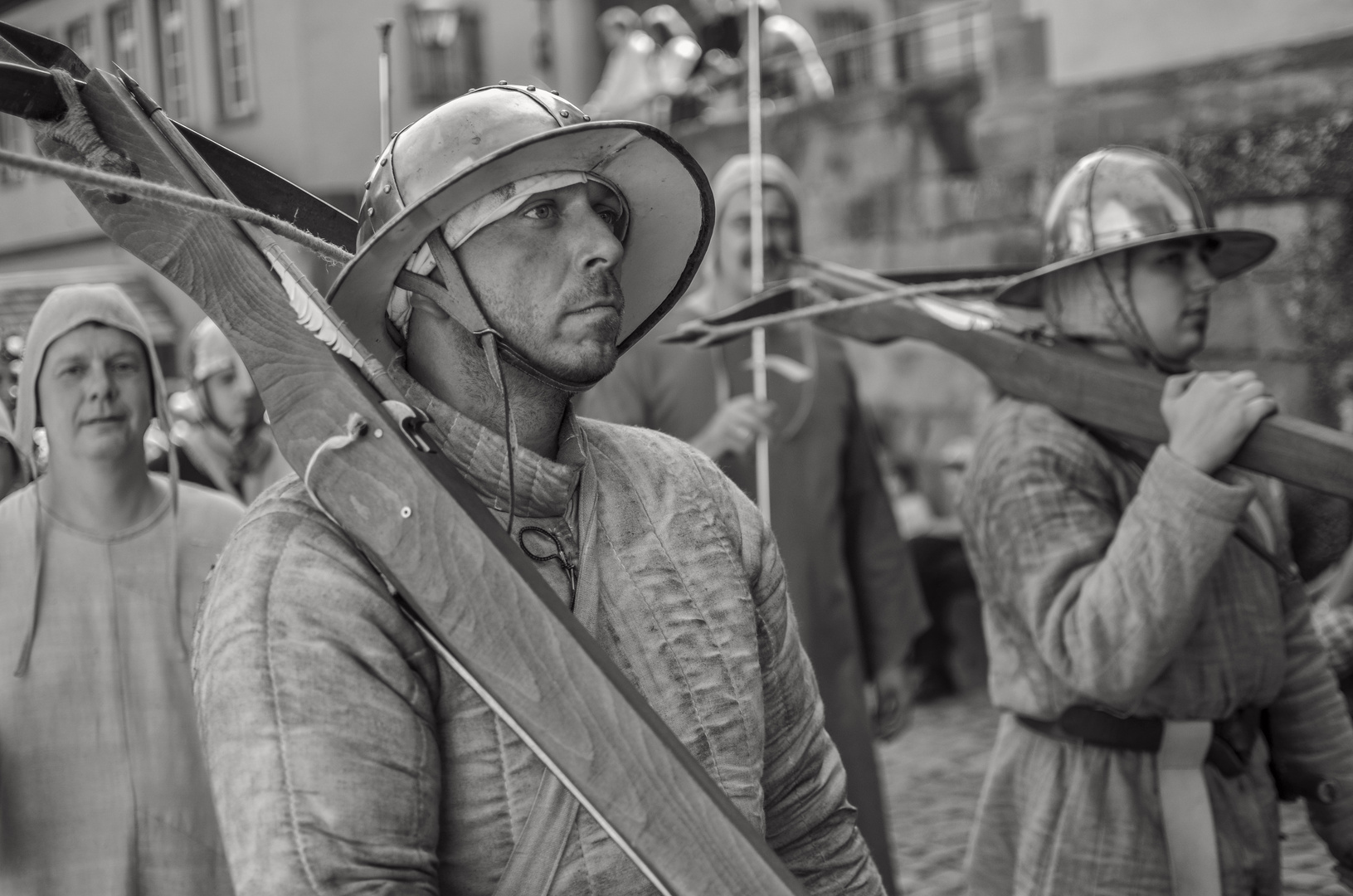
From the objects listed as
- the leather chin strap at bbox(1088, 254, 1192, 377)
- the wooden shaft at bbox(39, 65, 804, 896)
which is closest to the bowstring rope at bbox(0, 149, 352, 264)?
the wooden shaft at bbox(39, 65, 804, 896)

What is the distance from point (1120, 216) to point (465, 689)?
7.02 feet

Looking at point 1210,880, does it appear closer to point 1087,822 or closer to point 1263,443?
point 1087,822

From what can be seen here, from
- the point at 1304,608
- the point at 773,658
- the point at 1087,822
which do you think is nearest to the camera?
the point at 773,658

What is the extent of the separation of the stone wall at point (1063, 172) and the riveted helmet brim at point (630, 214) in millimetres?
5356

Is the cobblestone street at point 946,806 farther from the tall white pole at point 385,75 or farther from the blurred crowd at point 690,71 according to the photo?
the blurred crowd at point 690,71

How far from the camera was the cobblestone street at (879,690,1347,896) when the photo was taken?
5160 mm

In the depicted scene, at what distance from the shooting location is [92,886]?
113 inches

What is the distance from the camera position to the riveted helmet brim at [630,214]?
1701 millimetres

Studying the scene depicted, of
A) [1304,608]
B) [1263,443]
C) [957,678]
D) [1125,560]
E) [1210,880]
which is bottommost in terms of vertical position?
[957,678]

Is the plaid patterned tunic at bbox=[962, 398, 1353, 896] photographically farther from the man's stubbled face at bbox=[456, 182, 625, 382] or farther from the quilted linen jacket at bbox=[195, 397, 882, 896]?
the man's stubbled face at bbox=[456, 182, 625, 382]

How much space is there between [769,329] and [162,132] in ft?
9.36

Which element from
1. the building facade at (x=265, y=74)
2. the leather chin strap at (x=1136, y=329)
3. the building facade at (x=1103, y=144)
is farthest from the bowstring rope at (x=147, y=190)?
the building facade at (x=1103, y=144)

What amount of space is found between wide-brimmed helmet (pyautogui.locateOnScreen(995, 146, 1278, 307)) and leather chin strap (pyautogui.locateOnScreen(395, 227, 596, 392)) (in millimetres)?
1743

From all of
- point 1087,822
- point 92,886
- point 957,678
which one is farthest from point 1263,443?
point 957,678
